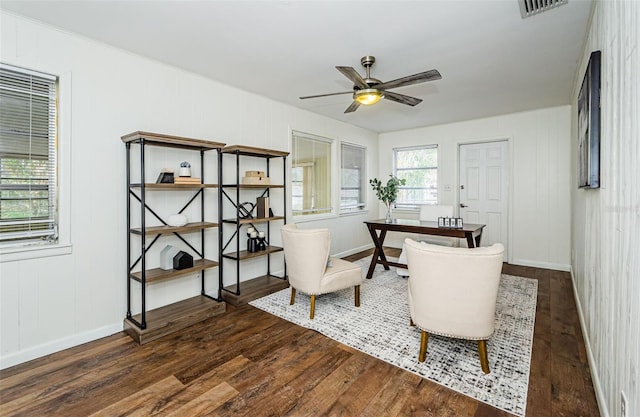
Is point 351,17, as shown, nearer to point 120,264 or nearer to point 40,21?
point 40,21

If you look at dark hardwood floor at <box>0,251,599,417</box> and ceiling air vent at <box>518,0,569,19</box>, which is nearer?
dark hardwood floor at <box>0,251,599,417</box>

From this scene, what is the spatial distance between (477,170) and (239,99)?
13.9 feet

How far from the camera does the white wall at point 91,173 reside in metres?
2.27

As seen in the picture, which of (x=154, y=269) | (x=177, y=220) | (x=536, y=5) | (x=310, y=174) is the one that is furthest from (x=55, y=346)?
(x=536, y=5)

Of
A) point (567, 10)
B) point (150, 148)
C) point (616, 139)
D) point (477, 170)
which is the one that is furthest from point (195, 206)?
point (477, 170)

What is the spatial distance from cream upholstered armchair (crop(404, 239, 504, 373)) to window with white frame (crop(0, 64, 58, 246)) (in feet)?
9.35

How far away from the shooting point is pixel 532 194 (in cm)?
488

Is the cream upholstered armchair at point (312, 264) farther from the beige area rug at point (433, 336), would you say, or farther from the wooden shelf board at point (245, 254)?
the wooden shelf board at point (245, 254)

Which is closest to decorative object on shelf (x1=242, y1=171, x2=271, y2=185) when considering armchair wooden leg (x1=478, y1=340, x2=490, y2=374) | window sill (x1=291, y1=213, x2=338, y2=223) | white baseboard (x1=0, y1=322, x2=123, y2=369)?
window sill (x1=291, y1=213, x2=338, y2=223)

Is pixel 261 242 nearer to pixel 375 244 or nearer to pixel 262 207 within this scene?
pixel 262 207

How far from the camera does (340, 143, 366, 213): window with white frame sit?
574cm

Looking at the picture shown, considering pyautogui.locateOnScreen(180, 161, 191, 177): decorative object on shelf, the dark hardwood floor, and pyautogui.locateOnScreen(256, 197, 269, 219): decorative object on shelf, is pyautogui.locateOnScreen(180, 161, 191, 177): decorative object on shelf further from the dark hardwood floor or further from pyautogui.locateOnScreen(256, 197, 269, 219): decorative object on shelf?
the dark hardwood floor

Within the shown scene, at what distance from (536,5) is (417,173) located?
166 inches

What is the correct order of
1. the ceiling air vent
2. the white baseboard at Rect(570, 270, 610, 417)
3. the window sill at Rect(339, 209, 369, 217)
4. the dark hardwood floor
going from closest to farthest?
the white baseboard at Rect(570, 270, 610, 417) < the dark hardwood floor < the ceiling air vent < the window sill at Rect(339, 209, 369, 217)
